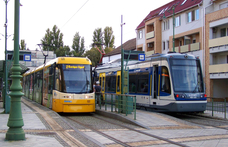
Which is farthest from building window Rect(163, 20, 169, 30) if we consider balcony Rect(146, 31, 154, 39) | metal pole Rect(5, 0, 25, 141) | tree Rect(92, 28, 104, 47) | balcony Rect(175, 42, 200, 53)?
tree Rect(92, 28, 104, 47)

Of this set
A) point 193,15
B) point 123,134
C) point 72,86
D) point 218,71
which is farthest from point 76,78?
point 193,15

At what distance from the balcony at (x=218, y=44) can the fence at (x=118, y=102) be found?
1735cm

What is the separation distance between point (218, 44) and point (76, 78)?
1941cm

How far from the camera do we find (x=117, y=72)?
816 inches

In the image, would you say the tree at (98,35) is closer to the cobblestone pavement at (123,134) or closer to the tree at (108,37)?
the tree at (108,37)

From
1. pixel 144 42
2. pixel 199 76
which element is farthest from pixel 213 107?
pixel 144 42

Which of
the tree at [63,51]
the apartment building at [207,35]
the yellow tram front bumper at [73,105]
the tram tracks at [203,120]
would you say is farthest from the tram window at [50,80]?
the tree at [63,51]

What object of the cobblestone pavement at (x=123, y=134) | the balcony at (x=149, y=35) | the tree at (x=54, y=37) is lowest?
the cobblestone pavement at (x=123, y=134)

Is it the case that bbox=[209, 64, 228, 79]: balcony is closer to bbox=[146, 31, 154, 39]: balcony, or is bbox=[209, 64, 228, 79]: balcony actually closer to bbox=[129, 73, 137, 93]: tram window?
bbox=[146, 31, 154, 39]: balcony

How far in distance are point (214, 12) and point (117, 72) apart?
50.6 feet

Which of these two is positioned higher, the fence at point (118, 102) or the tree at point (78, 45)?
the tree at point (78, 45)

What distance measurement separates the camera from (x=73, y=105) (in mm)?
15344

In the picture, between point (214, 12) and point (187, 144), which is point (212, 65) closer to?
point (214, 12)

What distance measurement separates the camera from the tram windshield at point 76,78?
15.4 metres
